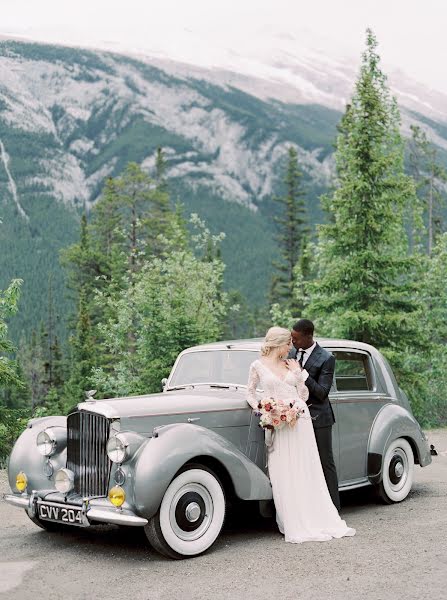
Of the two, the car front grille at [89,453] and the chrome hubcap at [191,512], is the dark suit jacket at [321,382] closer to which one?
the chrome hubcap at [191,512]

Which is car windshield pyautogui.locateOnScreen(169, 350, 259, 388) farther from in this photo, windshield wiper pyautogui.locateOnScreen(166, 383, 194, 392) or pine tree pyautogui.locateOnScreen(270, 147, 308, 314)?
pine tree pyautogui.locateOnScreen(270, 147, 308, 314)

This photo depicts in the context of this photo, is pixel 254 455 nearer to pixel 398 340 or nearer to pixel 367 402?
pixel 367 402

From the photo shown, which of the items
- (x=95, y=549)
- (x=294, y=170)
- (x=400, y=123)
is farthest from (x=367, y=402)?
(x=294, y=170)

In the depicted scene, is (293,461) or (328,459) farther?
(328,459)

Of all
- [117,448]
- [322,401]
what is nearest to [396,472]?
[322,401]

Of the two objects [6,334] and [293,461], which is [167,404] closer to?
[293,461]

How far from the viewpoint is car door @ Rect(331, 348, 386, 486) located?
870cm

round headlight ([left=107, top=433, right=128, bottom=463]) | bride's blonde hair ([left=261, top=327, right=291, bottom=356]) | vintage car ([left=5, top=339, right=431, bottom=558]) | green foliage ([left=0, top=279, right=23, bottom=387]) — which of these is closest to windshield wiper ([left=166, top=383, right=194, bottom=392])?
vintage car ([left=5, top=339, right=431, bottom=558])

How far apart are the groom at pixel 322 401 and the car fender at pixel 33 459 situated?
2.44m

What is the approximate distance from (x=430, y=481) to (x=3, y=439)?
8.40 meters

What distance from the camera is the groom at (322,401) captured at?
803cm

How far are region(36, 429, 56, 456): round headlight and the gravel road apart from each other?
850mm

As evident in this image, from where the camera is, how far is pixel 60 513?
7.04 meters

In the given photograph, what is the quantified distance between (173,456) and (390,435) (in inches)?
130
